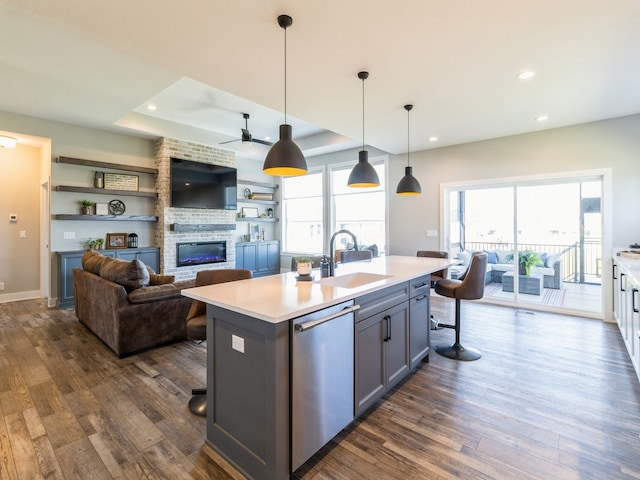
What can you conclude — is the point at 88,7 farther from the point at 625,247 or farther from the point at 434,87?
the point at 625,247

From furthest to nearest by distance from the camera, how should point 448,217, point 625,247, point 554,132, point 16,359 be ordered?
point 448,217 < point 554,132 < point 625,247 < point 16,359

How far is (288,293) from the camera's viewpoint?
6.45 ft

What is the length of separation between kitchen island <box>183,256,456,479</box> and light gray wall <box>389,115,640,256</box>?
3.98 meters

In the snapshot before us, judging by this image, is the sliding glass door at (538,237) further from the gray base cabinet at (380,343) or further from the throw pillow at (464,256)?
the gray base cabinet at (380,343)

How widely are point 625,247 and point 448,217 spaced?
7.84ft

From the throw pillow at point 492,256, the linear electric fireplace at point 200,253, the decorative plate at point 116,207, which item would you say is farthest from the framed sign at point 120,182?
the throw pillow at point 492,256

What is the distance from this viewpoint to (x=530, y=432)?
203 cm

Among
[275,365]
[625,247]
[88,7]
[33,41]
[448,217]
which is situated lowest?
[275,365]

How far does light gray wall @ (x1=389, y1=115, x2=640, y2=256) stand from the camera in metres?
4.17

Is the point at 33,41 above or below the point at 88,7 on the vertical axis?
above

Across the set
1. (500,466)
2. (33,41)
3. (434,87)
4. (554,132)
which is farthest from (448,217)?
(33,41)

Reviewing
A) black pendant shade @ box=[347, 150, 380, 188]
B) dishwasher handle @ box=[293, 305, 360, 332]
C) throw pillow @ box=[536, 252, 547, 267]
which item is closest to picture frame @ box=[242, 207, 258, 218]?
black pendant shade @ box=[347, 150, 380, 188]

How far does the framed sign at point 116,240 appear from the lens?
5711 mm

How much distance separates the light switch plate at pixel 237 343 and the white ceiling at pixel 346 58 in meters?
2.06
